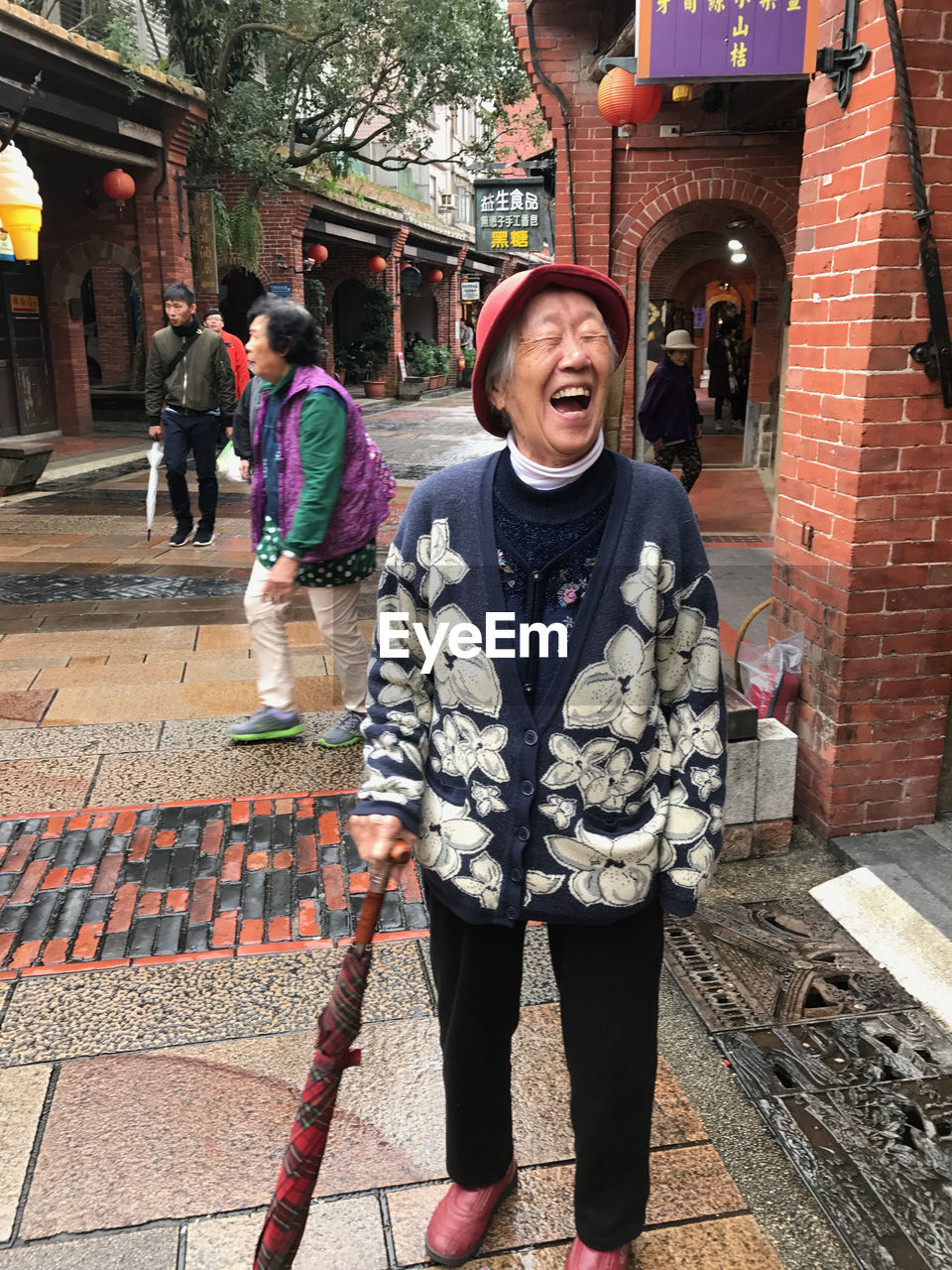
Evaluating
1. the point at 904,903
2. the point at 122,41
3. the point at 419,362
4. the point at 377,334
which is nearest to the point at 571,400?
the point at 904,903

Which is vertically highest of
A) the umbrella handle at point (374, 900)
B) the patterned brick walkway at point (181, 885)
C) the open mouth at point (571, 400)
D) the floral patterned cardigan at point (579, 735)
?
the open mouth at point (571, 400)

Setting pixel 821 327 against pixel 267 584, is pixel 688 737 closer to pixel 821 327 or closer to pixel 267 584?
pixel 821 327

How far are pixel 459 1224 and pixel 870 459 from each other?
252 centimetres

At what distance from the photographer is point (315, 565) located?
4.42m

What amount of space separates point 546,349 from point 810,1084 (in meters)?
1.92

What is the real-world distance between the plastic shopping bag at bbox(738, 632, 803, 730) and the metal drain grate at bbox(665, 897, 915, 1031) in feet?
2.36

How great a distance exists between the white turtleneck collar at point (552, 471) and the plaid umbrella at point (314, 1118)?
0.71 meters

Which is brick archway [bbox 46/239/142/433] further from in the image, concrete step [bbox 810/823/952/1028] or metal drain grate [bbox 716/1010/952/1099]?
metal drain grate [bbox 716/1010/952/1099]

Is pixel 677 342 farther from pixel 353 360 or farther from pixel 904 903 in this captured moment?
pixel 353 360

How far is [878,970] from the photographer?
309cm

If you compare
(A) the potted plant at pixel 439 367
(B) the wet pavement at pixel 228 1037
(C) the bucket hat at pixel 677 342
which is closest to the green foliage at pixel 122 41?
(C) the bucket hat at pixel 677 342

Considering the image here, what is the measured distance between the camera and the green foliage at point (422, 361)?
96.6 feet

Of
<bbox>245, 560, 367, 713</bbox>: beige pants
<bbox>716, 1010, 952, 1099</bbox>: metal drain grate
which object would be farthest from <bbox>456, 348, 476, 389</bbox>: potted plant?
<bbox>716, 1010, 952, 1099</bbox>: metal drain grate

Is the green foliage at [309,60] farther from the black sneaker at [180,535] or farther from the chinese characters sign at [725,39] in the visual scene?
the chinese characters sign at [725,39]
